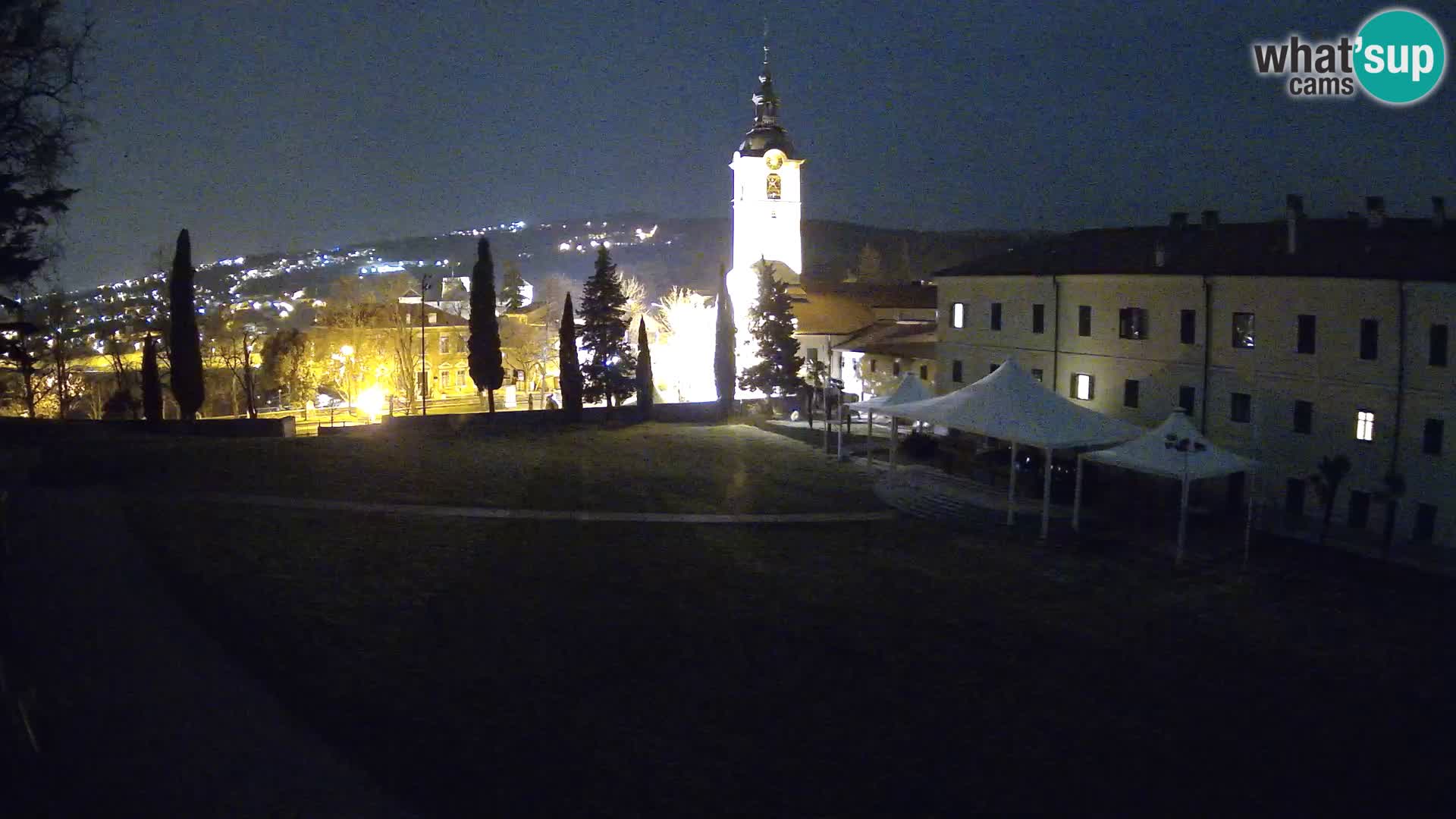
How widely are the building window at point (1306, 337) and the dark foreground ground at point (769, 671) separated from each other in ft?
22.1

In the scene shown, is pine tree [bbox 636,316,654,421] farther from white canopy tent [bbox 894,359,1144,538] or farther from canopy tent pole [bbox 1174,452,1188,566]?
canopy tent pole [bbox 1174,452,1188,566]

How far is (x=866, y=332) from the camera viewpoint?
46719mm

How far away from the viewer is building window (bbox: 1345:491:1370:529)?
2117cm

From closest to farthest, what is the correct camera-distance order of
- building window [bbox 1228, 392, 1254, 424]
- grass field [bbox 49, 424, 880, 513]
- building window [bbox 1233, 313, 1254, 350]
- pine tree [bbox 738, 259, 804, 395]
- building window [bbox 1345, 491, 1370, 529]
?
grass field [bbox 49, 424, 880, 513] < building window [bbox 1345, 491, 1370, 529] < building window [bbox 1233, 313, 1254, 350] < building window [bbox 1228, 392, 1254, 424] < pine tree [bbox 738, 259, 804, 395]

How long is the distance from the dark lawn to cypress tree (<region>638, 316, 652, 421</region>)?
19.1 meters

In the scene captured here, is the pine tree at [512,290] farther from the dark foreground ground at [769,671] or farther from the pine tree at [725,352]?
the dark foreground ground at [769,671]

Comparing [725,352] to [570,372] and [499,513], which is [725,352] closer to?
[570,372]

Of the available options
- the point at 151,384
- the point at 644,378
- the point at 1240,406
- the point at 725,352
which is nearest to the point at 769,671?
the point at 1240,406

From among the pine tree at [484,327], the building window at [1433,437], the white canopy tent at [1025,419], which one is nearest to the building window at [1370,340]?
the building window at [1433,437]

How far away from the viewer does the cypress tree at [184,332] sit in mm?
29016

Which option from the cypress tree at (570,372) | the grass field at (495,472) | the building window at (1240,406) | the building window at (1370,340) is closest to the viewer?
the grass field at (495,472)

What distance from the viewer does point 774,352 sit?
40.7 metres

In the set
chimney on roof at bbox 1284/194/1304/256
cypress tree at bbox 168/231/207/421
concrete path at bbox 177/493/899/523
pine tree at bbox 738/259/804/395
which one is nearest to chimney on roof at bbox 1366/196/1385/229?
chimney on roof at bbox 1284/194/1304/256

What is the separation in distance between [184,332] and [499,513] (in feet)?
52.8
